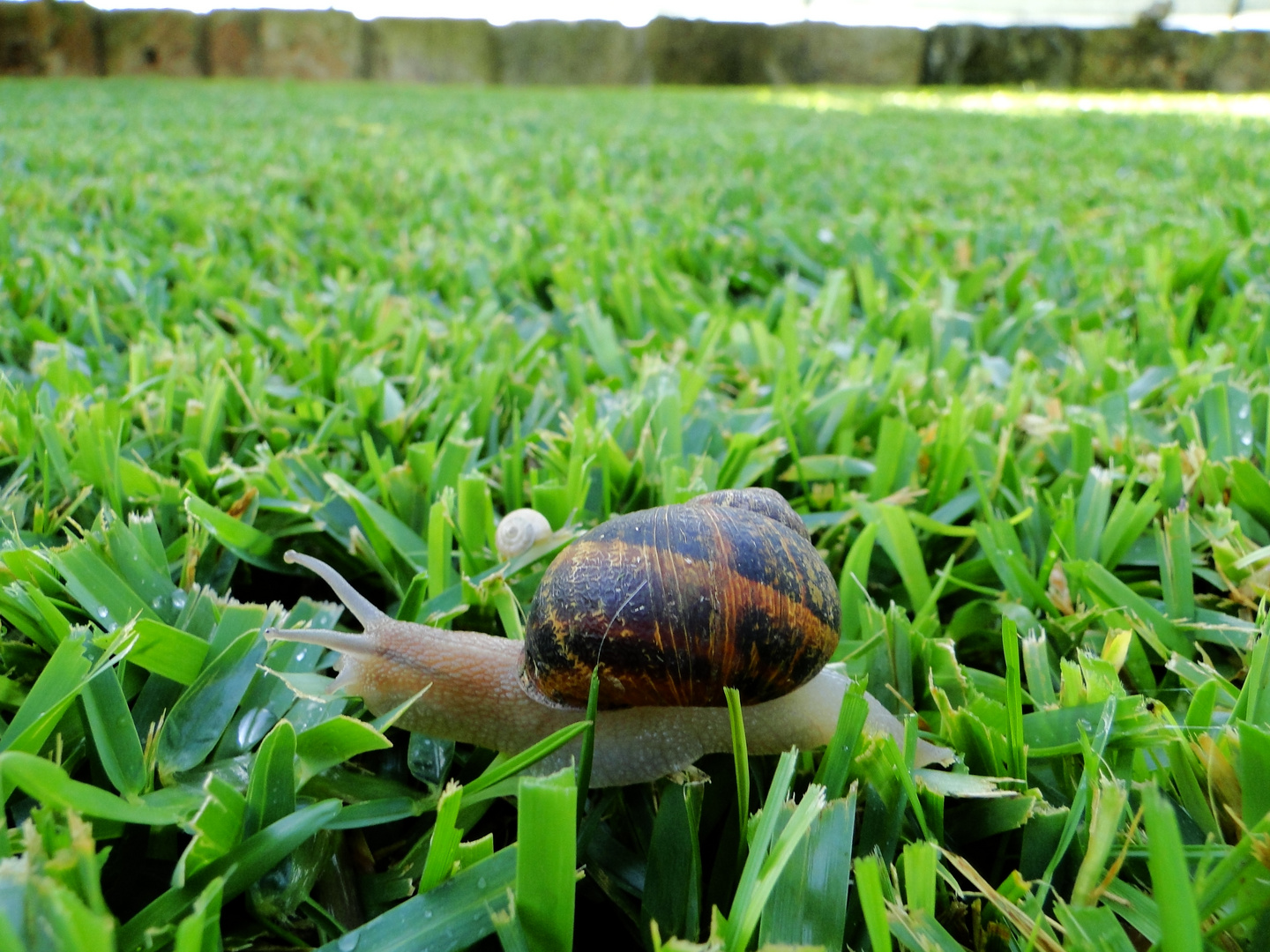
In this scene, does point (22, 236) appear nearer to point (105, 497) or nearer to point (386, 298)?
point (386, 298)

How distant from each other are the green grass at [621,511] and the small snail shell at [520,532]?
0.04 m

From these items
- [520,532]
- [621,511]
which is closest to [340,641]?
[520,532]

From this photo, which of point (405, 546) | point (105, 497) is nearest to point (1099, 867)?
point (405, 546)

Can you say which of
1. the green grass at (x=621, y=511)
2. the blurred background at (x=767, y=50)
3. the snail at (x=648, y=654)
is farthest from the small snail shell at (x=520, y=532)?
the blurred background at (x=767, y=50)

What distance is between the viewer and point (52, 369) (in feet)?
4.52

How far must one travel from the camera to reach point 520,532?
3.26 ft

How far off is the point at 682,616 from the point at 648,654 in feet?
0.14

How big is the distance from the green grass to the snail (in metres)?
0.05

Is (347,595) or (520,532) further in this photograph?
(520,532)

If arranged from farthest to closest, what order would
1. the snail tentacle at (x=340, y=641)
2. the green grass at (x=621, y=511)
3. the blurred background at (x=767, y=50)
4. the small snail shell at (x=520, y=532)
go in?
the blurred background at (x=767, y=50) < the small snail shell at (x=520, y=532) < the snail tentacle at (x=340, y=641) < the green grass at (x=621, y=511)

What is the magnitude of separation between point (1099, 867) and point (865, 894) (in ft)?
0.53

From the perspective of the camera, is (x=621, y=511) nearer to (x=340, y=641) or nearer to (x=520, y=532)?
(x=520, y=532)

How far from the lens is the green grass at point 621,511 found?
0.65 metres

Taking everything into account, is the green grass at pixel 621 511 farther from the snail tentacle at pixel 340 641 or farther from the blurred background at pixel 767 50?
the blurred background at pixel 767 50
